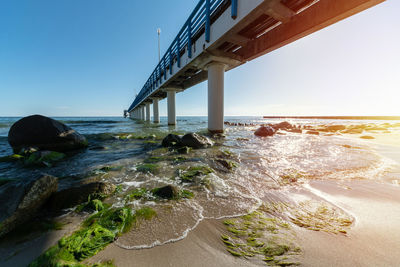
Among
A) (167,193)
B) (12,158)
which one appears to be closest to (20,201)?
(167,193)

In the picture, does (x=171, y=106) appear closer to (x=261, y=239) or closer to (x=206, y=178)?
(x=206, y=178)

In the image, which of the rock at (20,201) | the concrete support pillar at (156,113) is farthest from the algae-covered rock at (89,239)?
the concrete support pillar at (156,113)

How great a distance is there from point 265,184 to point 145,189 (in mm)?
2545

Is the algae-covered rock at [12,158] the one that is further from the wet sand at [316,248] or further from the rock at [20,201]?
the wet sand at [316,248]

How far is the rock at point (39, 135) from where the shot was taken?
5.71 metres

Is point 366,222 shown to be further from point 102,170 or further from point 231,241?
point 102,170

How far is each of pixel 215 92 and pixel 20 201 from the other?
11007 mm

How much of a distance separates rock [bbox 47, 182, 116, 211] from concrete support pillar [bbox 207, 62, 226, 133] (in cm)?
981

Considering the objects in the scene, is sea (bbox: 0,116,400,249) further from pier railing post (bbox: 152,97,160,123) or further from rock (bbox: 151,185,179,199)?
pier railing post (bbox: 152,97,160,123)

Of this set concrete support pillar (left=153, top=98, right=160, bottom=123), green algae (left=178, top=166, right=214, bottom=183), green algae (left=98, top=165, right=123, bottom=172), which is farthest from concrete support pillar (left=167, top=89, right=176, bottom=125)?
green algae (left=178, top=166, right=214, bottom=183)

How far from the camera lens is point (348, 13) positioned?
5133 mm

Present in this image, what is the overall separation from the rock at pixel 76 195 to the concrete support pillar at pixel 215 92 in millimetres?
9808

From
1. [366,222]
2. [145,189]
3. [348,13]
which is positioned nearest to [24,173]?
[145,189]

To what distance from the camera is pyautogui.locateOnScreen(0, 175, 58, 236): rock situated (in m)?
1.70
